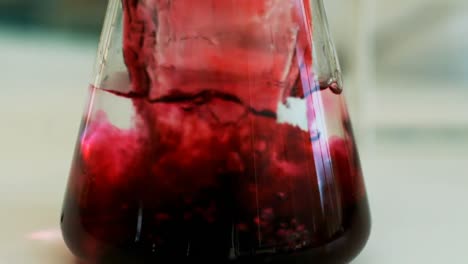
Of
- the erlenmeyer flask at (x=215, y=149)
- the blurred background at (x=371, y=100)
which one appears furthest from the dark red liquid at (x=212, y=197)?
the blurred background at (x=371, y=100)

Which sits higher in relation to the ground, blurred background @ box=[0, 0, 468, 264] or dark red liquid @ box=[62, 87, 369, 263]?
blurred background @ box=[0, 0, 468, 264]

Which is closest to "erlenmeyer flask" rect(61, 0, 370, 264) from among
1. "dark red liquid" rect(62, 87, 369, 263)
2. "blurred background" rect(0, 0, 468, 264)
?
"dark red liquid" rect(62, 87, 369, 263)

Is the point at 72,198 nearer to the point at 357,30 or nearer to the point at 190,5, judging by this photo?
the point at 190,5

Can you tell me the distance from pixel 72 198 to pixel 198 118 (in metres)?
0.09

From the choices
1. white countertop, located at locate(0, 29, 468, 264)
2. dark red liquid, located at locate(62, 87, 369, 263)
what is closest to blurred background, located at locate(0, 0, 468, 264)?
white countertop, located at locate(0, 29, 468, 264)

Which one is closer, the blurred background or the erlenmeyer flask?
the erlenmeyer flask

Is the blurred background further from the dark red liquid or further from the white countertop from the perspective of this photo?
the dark red liquid

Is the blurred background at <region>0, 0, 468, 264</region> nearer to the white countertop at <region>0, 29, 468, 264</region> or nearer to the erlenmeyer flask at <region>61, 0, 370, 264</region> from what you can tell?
the white countertop at <region>0, 29, 468, 264</region>

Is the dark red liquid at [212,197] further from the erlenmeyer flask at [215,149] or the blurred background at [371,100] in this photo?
the blurred background at [371,100]

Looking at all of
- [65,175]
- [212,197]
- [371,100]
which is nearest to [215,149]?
[212,197]

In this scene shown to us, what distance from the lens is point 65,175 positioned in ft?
1.67

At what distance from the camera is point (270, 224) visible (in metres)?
0.30

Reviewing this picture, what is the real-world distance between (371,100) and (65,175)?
0.34m

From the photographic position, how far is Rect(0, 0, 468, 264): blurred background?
46cm
